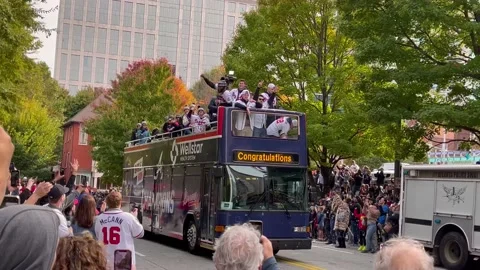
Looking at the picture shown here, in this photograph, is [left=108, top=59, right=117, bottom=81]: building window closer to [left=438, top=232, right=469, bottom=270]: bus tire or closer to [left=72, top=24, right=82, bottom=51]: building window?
[left=72, top=24, right=82, bottom=51]: building window

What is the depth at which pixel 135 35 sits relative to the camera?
11912 cm

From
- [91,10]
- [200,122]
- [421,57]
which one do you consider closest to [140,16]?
[91,10]

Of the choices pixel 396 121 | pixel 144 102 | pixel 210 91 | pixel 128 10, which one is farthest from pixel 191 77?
pixel 396 121

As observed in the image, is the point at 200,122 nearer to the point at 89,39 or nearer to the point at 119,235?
the point at 119,235

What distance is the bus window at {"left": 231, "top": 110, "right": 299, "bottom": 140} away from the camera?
16.7m

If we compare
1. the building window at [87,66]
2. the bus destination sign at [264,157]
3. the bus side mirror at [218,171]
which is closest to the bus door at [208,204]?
the bus side mirror at [218,171]

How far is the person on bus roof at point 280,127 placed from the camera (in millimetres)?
16938

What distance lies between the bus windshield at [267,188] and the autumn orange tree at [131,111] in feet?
108

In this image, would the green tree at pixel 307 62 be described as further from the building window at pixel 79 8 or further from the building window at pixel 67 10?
the building window at pixel 79 8

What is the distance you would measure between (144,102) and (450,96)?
31.7 m

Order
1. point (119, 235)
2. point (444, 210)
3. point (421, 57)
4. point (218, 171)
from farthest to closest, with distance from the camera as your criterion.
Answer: point (421, 57)
point (444, 210)
point (218, 171)
point (119, 235)

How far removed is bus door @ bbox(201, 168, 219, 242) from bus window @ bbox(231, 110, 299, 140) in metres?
1.40

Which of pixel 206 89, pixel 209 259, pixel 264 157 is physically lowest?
pixel 209 259

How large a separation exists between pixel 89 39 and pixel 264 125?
104310 mm
